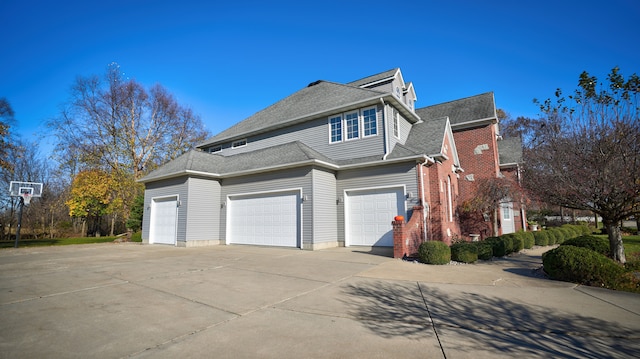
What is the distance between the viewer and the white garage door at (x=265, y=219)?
1370 centimetres

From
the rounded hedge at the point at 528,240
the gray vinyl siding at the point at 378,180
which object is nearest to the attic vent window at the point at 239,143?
the gray vinyl siding at the point at 378,180

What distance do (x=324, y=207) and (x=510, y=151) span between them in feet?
52.3

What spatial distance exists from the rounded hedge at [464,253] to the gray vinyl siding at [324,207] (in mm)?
5480

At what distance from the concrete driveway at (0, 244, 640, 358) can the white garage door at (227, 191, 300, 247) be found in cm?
578

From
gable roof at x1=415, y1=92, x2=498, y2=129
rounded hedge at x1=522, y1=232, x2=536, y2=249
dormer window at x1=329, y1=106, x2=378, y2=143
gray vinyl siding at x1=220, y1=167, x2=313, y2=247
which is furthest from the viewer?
gable roof at x1=415, y1=92, x2=498, y2=129

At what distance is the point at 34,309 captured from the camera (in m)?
4.86

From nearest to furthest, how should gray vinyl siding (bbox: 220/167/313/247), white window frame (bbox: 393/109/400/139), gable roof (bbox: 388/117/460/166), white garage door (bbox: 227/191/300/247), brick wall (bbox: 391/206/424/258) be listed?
brick wall (bbox: 391/206/424/258) < gray vinyl siding (bbox: 220/167/313/247) < gable roof (bbox: 388/117/460/166) < white garage door (bbox: 227/191/300/247) < white window frame (bbox: 393/109/400/139)

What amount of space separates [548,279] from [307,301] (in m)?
6.04

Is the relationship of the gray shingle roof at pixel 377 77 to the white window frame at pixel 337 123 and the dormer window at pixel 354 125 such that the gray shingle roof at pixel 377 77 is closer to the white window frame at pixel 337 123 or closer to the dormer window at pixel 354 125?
the dormer window at pixel 354 125

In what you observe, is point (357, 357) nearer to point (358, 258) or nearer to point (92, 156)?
point (358, 258)

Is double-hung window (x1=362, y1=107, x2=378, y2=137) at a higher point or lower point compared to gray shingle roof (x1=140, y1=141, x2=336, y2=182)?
higher

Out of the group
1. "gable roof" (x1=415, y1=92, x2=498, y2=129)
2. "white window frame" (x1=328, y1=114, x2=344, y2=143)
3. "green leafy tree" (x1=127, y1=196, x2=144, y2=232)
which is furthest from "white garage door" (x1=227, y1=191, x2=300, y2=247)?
"gable roof" (x1=415, y1=92, x2=498, y2=129)

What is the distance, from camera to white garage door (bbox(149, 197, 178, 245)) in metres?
16.2

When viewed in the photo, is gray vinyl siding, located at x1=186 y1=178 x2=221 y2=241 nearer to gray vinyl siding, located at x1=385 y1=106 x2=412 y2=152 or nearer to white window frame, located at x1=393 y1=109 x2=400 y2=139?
gray vinyl siding, located at x1=385 y1=106 x2=412 y2=152
